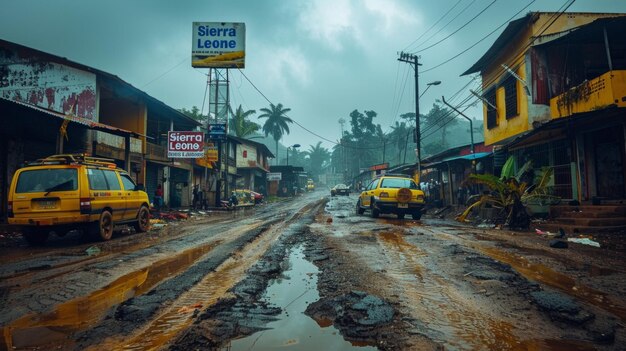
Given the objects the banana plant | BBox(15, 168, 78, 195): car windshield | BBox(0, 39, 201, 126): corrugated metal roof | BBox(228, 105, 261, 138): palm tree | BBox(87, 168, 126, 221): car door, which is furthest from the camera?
BBox(228, 105, 261, 138): palm tree

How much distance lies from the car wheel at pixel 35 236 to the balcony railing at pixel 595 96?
1547 centimetres

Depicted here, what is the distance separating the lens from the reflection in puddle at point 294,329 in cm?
251

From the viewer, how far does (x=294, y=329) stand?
2.81 metres

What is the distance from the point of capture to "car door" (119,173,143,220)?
965 centimetres

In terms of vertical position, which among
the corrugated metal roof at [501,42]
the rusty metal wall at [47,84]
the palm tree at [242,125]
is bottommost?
the rusty metal wall at [47,84]

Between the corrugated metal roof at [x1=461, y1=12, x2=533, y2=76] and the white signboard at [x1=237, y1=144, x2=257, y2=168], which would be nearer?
the corrugated metal roof at [x1=461, y1=12, x2=533, y2=76]

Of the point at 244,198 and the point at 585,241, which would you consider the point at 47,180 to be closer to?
the point at 585,241

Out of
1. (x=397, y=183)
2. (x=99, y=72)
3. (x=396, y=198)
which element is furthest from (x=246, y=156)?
(x=396, y=198)

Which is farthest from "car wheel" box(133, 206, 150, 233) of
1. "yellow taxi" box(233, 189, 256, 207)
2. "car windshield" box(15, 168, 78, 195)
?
"yellow taxi" box(233, 189, 256, 207)

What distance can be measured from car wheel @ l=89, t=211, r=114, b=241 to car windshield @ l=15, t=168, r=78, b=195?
99cm

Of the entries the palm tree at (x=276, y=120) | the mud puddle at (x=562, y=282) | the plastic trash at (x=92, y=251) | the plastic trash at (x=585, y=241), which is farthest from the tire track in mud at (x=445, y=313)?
the palm tree at (x=276, y=120)

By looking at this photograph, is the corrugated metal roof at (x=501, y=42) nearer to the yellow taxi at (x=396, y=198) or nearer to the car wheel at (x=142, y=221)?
the yellow taxi at (x=396, y=198)

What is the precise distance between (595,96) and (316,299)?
1312cm

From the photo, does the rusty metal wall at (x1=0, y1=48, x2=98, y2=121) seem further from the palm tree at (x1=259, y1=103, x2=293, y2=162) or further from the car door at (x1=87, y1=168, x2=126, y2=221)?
the palm tree at (x1=259, y1=103, x2=293, y2=162)
